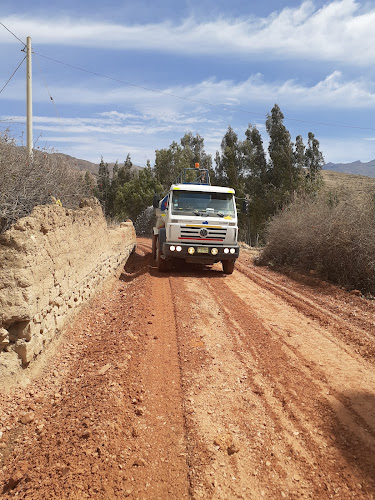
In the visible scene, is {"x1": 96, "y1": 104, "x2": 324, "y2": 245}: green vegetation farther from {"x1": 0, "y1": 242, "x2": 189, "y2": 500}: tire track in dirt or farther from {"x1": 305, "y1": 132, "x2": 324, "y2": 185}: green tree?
{"x1": 0, "y1": 242, "x2": 189, "y2": 500}: tire track in dirt

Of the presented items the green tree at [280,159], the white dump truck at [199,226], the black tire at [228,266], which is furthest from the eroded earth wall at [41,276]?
the green tree at [280,159]

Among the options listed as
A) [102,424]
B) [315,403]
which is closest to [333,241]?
[315,403]

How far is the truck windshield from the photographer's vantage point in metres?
11.1

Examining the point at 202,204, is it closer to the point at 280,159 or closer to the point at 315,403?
the point at 315,403

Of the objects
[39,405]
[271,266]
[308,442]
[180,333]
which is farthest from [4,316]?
[271,266]

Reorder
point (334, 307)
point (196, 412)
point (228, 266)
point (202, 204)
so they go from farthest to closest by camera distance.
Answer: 1. point (228, 266)
2. point (202, 204)
3. point (334, 307)
4. point (196, 412)

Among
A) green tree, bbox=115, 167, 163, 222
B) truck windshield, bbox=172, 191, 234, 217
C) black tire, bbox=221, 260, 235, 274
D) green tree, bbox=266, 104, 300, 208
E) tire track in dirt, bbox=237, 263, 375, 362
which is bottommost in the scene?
tire track in dirt, bbox=237, 263, 375, 362

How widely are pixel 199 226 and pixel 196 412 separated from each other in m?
7.20

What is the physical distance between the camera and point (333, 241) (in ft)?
35.6

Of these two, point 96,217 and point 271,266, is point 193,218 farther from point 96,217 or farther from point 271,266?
point 271,266

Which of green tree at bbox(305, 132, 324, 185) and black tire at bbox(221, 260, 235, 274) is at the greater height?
green tree at bbox(305, 132, 324, 185)

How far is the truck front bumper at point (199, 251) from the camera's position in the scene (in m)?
10.7

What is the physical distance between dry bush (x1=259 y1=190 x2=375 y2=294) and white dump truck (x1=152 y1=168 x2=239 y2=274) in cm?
269

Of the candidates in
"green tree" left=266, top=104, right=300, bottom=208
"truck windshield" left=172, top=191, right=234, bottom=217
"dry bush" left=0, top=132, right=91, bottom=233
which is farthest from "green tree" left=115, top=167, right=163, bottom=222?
"dry bush" left=0, top=132, right=91, bottom=233
